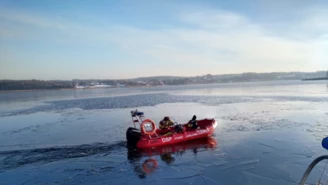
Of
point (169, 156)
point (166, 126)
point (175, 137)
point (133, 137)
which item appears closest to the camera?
point (169, 156)

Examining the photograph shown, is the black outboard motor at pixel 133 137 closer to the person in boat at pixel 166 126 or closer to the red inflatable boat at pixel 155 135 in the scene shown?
the red inflatable boat at pixel 155 135

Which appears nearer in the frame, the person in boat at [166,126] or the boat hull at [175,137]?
the boat hull at [175,137]

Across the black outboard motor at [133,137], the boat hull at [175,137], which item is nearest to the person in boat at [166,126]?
the boat hull at [175,137]

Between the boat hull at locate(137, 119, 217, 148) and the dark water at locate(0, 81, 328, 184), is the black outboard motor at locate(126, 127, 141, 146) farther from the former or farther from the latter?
the dark water at locate(0, 81, 328, 184)

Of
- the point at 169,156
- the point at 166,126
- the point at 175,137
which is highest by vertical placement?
the point at 166,126

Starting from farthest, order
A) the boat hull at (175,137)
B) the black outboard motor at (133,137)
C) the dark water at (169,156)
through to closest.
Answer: the black outboard motor at (133,137), the boat hull at (175,137), the dark water at (169,156)

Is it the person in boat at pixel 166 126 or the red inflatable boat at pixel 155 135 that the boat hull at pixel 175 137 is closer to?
the red inflatable boat at pixel 155 135

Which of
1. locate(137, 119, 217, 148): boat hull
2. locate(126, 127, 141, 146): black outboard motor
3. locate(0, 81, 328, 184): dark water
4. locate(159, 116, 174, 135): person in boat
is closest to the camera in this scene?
locate(0, 81, 328, 184): dark water

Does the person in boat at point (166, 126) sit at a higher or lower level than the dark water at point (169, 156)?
higher

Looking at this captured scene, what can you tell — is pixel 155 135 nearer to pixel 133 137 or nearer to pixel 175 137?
pixel 175 137

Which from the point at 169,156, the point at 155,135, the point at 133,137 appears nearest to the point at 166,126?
the point at 155,135

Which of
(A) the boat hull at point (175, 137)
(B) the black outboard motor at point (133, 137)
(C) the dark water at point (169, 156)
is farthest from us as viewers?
(B) the black outboard motor at point (133, 137)

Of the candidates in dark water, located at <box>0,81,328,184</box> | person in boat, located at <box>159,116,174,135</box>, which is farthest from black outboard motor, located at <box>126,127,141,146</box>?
person in boat, located at <box>159,116,174,135</box>

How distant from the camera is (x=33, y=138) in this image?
12766 millimetres
